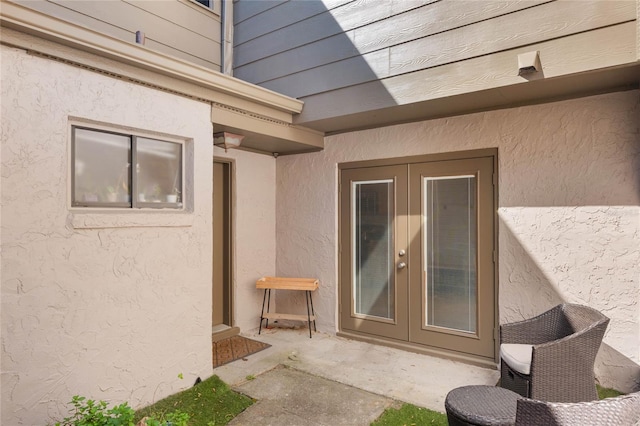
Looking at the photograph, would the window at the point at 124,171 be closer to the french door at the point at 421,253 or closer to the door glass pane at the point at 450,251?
the french door at the point at 421,253

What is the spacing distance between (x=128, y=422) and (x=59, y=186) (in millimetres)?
1673

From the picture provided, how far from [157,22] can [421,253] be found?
395cm

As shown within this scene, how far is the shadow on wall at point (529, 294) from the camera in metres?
3.31

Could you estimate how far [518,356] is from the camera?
2.85 metres

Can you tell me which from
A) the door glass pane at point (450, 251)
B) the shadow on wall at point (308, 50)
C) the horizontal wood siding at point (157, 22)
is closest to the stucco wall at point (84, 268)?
the horizontal wood siding at point (157, 22)

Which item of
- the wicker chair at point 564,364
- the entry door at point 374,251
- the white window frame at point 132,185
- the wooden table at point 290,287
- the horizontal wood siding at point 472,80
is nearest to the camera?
the wicker chair at point 564,364

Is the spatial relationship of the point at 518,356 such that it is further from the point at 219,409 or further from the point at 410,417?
the point at 219,409

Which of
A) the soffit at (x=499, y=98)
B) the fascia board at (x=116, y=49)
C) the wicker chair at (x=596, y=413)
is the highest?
the fascia board at (x=116, y=49)

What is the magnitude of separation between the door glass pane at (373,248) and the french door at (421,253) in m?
0.01

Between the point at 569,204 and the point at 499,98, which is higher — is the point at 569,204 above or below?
below

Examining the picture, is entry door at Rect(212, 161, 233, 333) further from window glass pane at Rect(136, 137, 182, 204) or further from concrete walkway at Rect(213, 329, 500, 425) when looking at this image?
window glass pane at Rect(136, 137, 182, 204)

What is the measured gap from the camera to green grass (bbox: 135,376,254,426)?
2.99 meters

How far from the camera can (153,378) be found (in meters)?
3.18

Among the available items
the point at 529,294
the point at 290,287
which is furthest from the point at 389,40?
the point at 290,287
